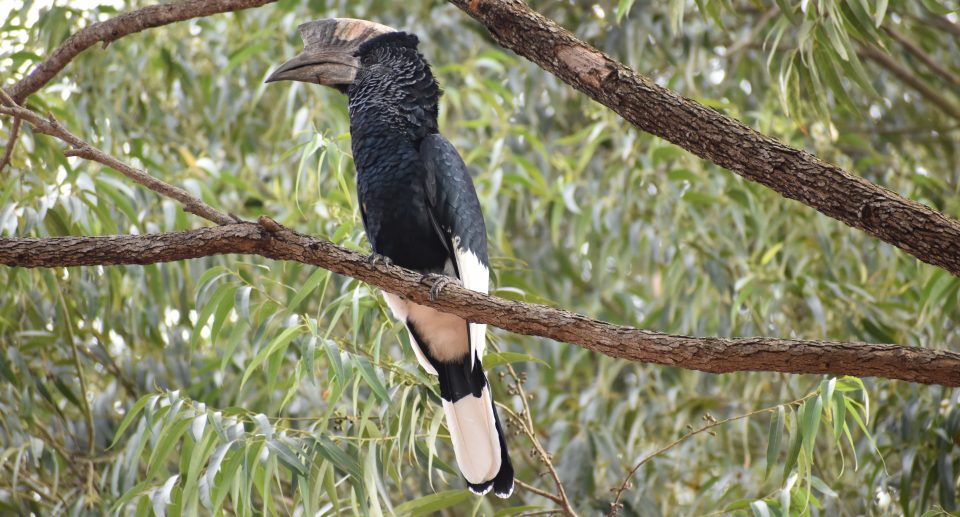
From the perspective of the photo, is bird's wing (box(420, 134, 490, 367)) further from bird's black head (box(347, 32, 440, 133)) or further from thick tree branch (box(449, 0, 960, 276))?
thick tree branch (box(449, 0, 960, 276))

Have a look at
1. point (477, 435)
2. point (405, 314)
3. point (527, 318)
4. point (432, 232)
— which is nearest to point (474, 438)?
point (477, 435)

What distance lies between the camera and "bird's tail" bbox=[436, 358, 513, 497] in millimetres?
2100

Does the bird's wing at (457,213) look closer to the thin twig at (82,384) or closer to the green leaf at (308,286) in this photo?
the green leaf at (308,286)

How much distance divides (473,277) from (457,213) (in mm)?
157

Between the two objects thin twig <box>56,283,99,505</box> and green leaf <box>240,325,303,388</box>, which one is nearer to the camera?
green leaf <box>240,325,303,388</box>

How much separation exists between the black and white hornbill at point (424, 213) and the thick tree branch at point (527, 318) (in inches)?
16.4

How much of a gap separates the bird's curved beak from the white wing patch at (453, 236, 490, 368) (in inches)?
20.1

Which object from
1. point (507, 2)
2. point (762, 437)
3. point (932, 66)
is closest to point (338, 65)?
point (507, 2)

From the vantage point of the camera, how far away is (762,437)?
306 cm

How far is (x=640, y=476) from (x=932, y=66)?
61.2 inches

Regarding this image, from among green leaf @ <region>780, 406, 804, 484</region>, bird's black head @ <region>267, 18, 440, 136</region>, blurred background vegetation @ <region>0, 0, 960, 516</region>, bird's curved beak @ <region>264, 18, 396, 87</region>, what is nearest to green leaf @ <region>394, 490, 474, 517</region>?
blurred background vegetation @ <region>0, 0, 960, 516</region>

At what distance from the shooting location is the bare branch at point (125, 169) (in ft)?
5.65

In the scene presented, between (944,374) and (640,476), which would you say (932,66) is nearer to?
(640,476)

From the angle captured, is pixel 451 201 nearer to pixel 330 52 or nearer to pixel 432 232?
pixel 432 232
